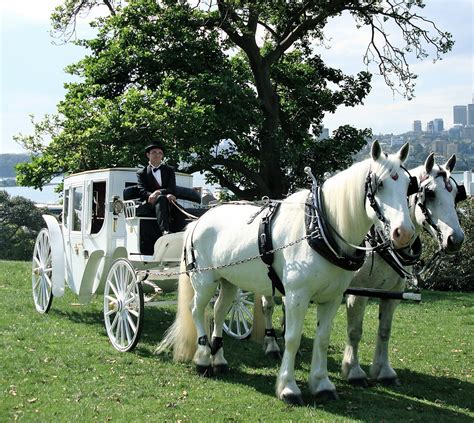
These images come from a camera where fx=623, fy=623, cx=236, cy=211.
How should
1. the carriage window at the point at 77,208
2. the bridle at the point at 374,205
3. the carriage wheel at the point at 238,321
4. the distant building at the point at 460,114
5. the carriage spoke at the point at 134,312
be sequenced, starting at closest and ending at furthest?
1. the bridle at the point at 374,205
2. the carriage spoke at the point at 134,312
3. the carriage wheel at the point at 238,321
4. the carriage window at the point at 77,208
5. the distant building at the point at 460,114

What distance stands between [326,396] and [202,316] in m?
1.88

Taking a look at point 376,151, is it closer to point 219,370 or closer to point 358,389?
point 358,389

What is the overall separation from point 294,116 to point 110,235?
36.6ft

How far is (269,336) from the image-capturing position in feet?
27.8

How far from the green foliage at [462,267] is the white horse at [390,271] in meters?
10.1

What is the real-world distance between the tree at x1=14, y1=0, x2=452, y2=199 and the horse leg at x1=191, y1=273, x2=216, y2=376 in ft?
22.7

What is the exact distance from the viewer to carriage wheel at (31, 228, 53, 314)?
1088cm

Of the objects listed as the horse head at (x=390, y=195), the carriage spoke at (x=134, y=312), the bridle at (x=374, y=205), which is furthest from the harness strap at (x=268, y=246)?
the carriage spoke at (x=134, y=312)

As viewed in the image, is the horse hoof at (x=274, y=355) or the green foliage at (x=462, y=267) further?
the green foliage at (x=462, y=267)

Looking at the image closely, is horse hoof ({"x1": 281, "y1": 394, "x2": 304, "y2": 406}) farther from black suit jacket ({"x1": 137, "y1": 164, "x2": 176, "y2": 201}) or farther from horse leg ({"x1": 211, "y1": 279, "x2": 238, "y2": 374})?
black suit jacket ({"x1": 137, "y1": 164, "x2": 176, "y2": 201})

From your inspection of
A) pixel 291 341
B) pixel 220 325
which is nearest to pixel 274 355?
pixel 220 325

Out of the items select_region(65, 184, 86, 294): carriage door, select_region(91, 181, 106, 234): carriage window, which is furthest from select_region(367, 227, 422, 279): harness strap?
select_region(65, 184, 86, 294): carriage door

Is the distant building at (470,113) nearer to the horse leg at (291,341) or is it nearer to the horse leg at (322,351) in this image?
the horse leg at (322,351)

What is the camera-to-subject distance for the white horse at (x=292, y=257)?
552 cm
